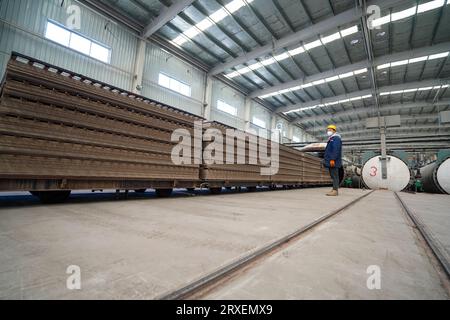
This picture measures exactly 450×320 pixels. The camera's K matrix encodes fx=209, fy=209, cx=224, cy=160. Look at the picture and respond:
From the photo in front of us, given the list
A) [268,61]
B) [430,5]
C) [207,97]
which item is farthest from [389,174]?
[207,97]

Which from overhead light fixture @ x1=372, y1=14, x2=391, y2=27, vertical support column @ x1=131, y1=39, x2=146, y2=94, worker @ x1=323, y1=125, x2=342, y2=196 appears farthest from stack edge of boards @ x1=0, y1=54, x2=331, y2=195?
overhead light fixture @ x1=372, y1=14, x2=391, y2=27

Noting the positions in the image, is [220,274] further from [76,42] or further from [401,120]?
[401,120]

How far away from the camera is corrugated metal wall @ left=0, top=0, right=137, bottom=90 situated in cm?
639

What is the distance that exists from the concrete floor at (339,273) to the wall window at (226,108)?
1261 centimetres

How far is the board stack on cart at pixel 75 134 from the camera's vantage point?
2432 millimetres

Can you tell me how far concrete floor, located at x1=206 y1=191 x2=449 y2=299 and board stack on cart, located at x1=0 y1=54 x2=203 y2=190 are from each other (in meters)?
2.83

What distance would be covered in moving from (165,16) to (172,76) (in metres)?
2.97

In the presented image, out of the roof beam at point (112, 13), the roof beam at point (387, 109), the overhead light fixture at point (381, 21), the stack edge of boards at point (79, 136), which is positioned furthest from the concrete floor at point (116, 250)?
the roof beam at point (387, 109)

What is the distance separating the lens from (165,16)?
26.3 feet

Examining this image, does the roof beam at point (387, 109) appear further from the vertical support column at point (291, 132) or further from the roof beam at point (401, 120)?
the roof beam at point (401, 120)

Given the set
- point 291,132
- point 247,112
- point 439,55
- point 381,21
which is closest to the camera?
point 381,21

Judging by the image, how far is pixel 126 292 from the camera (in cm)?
72
